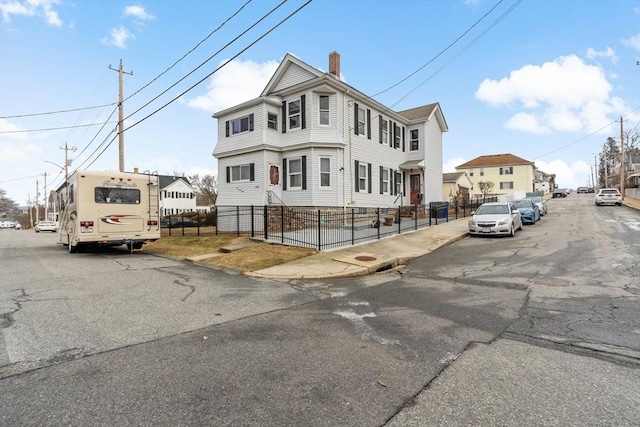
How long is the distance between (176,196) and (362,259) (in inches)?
2430

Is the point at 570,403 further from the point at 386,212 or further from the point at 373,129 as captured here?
the point at 373,129

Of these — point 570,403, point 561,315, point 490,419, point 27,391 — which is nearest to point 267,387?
point 490,419

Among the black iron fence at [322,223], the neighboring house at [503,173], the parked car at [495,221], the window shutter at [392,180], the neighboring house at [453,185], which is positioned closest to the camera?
the black iron fence at [322,223]

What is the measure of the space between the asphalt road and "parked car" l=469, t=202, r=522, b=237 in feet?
24.0

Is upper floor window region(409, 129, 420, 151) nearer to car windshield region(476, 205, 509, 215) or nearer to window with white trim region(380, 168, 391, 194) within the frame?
window with white trim region(380, 168, 391, 194)

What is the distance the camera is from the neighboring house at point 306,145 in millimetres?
19562

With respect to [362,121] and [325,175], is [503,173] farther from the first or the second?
[325,175]

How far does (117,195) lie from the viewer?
14.2m

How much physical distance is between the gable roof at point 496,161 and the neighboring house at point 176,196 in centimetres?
4982

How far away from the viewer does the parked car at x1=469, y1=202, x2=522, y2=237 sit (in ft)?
52.5

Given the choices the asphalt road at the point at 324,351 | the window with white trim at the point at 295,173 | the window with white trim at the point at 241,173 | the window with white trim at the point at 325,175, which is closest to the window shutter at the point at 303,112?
the window with white trim at the point at 295,173

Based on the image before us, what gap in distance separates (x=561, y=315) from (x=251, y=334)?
16.2 feet

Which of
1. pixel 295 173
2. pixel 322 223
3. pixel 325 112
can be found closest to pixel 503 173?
pixel 325 112

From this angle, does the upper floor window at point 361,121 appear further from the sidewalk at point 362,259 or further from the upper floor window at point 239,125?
the sidewalk at point 362,259
